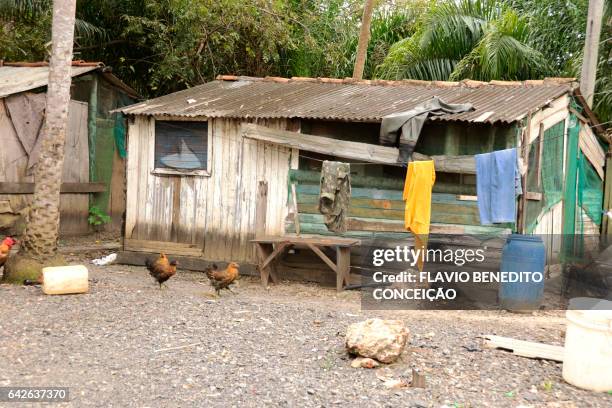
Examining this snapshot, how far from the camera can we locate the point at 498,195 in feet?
30.9

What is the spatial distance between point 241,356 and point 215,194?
5.98 m

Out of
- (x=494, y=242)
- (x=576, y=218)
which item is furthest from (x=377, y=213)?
(x=576, y=218)

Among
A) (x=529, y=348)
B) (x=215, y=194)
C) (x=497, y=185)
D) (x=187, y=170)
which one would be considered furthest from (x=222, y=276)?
(x=529, y=348)

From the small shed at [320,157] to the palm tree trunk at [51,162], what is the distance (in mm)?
2593

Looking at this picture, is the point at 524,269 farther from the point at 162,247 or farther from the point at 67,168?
the point at 67,168

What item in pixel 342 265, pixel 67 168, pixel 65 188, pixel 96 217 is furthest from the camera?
pixel 96 217

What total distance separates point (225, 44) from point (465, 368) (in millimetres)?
12283

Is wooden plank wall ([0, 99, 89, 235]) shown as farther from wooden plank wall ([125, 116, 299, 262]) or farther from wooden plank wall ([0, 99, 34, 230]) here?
wooden plank wall ([125, 116, 299, 262])

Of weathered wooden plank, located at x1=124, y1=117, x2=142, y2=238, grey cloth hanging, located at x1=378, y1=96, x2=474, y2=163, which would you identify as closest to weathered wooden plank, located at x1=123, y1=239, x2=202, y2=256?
weathered wooden plank, located at x1=124, y1=117, x2=142, y2=238

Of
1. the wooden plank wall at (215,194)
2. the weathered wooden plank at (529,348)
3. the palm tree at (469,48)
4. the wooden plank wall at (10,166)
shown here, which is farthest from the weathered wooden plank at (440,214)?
the wooden plank wall at (10,166)

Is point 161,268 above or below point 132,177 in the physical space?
below

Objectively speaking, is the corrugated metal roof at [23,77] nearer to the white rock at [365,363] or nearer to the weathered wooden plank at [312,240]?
the weathered wooden plank at [312,240]

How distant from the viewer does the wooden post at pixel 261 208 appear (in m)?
11.8

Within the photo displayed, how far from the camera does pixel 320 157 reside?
447 inches
